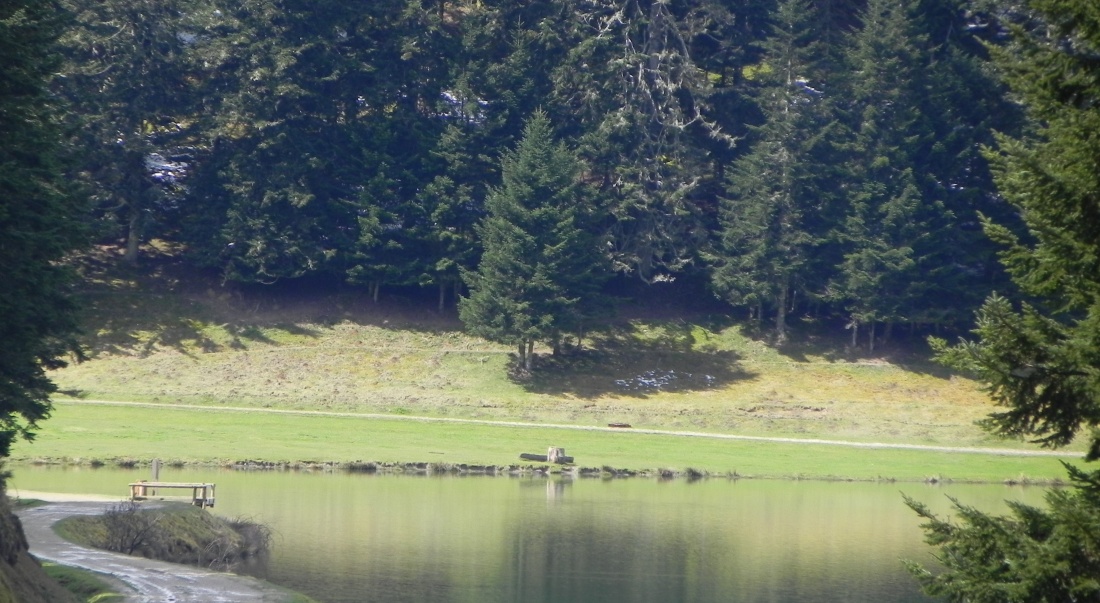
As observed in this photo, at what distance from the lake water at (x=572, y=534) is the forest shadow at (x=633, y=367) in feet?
55.3

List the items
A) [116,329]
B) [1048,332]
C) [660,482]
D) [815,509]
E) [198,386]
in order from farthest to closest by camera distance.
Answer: [116,329]
[198,386]
[660,482]
[815,509]
[1048,332]

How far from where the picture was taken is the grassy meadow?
53.4 meters

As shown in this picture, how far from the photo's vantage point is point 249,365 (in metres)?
66.4

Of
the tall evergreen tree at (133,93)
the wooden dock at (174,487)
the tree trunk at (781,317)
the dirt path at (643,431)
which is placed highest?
the tall evergreen tree at (133,93)

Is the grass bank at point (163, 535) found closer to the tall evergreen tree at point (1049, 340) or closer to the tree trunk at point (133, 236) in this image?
the tall evergreen tree at point (1049, 340)

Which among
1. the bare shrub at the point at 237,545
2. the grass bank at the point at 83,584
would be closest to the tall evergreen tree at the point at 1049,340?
the grass bank at the point at 83,584

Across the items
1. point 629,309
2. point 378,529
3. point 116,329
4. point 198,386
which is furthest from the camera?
point 629,309

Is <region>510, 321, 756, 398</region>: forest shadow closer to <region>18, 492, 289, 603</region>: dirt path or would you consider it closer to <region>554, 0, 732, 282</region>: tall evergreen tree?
<region>554, 0, 732, 282</region>: tall evergreen tree

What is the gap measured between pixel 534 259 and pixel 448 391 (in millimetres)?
8816

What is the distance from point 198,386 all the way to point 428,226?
57.7 feet

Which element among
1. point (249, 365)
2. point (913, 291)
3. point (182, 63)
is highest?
point (182, 63)

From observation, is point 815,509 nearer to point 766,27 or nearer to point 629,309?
point 629,309

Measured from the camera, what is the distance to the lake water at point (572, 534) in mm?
30094

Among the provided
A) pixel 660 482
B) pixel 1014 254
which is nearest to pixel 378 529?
pixel 660 482
